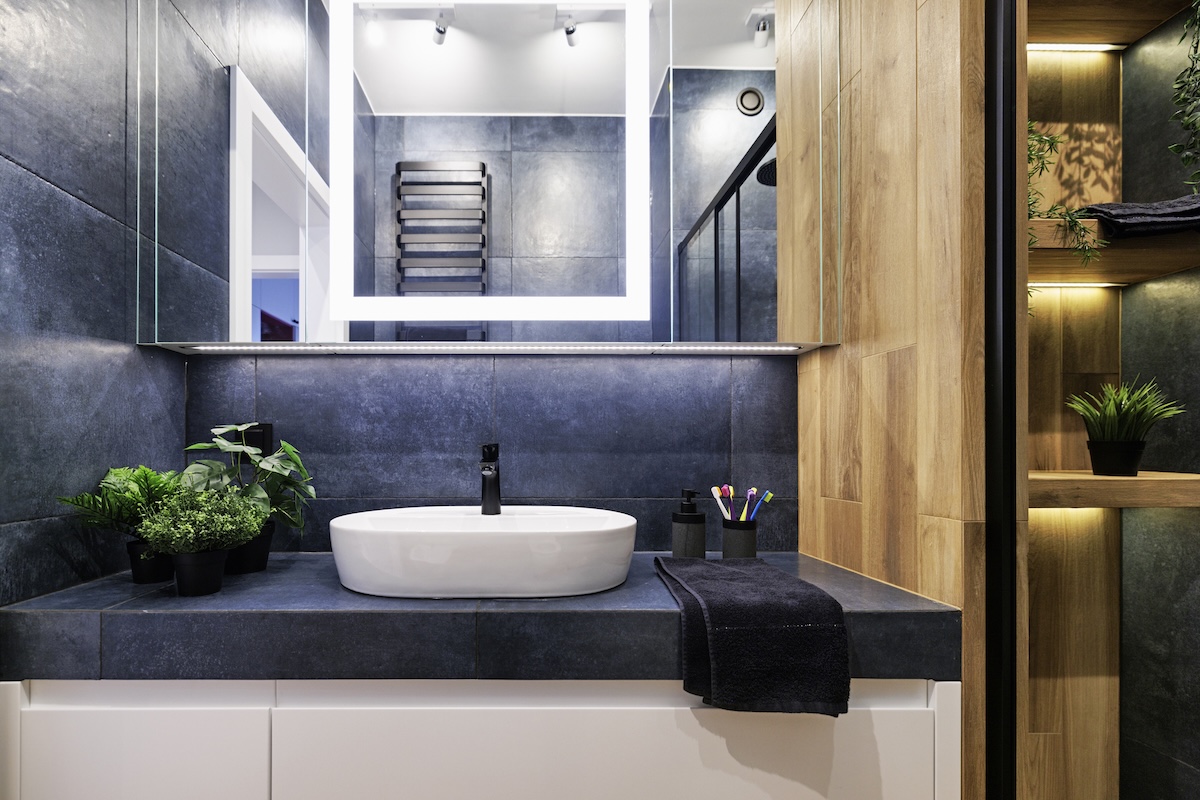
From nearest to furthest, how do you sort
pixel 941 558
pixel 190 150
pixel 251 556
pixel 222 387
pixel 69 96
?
pixel 941 558
pixel 69 96
pixel 251 556
pixel 190 150
pixel 222 387

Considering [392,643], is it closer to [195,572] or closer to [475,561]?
[475,561]

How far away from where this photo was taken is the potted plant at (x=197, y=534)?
1130mm

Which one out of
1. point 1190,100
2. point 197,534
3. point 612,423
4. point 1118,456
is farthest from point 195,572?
point 1190,100

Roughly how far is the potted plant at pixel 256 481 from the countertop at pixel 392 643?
0.27 m

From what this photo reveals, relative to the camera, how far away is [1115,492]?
108 centimetres

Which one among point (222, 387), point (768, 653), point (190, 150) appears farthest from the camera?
point (222, 387)

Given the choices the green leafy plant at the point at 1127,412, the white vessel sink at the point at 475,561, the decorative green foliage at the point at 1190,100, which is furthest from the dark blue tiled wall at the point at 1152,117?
the white vessel sink at the point at 475,561

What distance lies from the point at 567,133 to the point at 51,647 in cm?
133

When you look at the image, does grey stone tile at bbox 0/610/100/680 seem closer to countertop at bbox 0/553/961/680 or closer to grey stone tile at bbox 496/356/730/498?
countertop at bbox 0/553/961/680

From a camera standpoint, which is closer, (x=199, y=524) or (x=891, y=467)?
(x=199, y=524)

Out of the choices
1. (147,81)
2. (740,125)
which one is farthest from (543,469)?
(147,81)

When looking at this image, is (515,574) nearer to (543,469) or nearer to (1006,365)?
(543,469)

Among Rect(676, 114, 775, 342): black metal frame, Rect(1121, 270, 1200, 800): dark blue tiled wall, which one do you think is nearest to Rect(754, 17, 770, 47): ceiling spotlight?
Rect(676, 114, 775, 342): black metal frame

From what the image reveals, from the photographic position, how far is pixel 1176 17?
3.80ft
